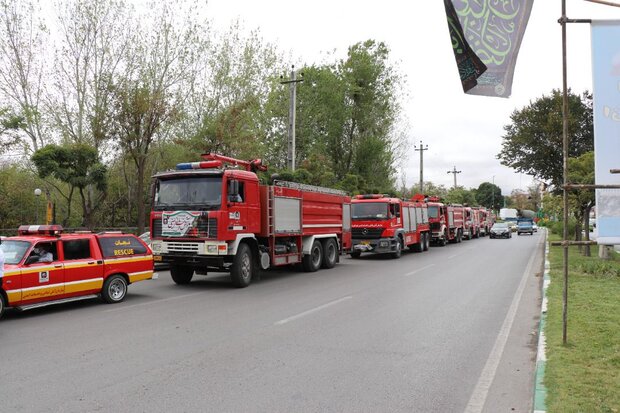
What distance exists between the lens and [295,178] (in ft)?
82.2

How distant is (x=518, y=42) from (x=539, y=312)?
5.63 meters

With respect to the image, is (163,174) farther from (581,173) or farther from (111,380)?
(581,173)

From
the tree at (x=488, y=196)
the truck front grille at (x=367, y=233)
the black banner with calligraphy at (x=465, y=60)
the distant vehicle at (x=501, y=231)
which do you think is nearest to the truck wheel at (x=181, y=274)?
the black banner with calligraphy at (x=465, y=60)

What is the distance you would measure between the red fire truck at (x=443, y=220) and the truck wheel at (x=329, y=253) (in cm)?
1353

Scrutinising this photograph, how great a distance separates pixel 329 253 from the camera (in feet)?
60.3

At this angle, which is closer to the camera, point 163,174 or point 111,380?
point 111,380

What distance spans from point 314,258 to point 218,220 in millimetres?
5983

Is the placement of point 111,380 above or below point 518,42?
below

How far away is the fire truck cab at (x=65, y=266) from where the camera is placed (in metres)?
8.80

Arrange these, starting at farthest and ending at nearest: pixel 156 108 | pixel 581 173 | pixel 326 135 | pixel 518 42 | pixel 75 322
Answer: pixel 326 135 → pixel 156 108 → pixel 581 173 → pixel 75 322 → pixel 518 42

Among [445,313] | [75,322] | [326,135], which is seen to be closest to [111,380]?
[75,322]

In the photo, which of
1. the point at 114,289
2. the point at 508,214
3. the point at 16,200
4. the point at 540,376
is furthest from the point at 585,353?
the point at 508,214

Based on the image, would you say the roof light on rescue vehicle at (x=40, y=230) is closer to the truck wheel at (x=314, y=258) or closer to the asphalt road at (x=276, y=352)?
the asphalt road at (x=276, y=352)

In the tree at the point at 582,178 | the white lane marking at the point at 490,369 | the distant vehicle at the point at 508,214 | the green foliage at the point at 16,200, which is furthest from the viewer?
the distant vehicle at the point at 508,214
